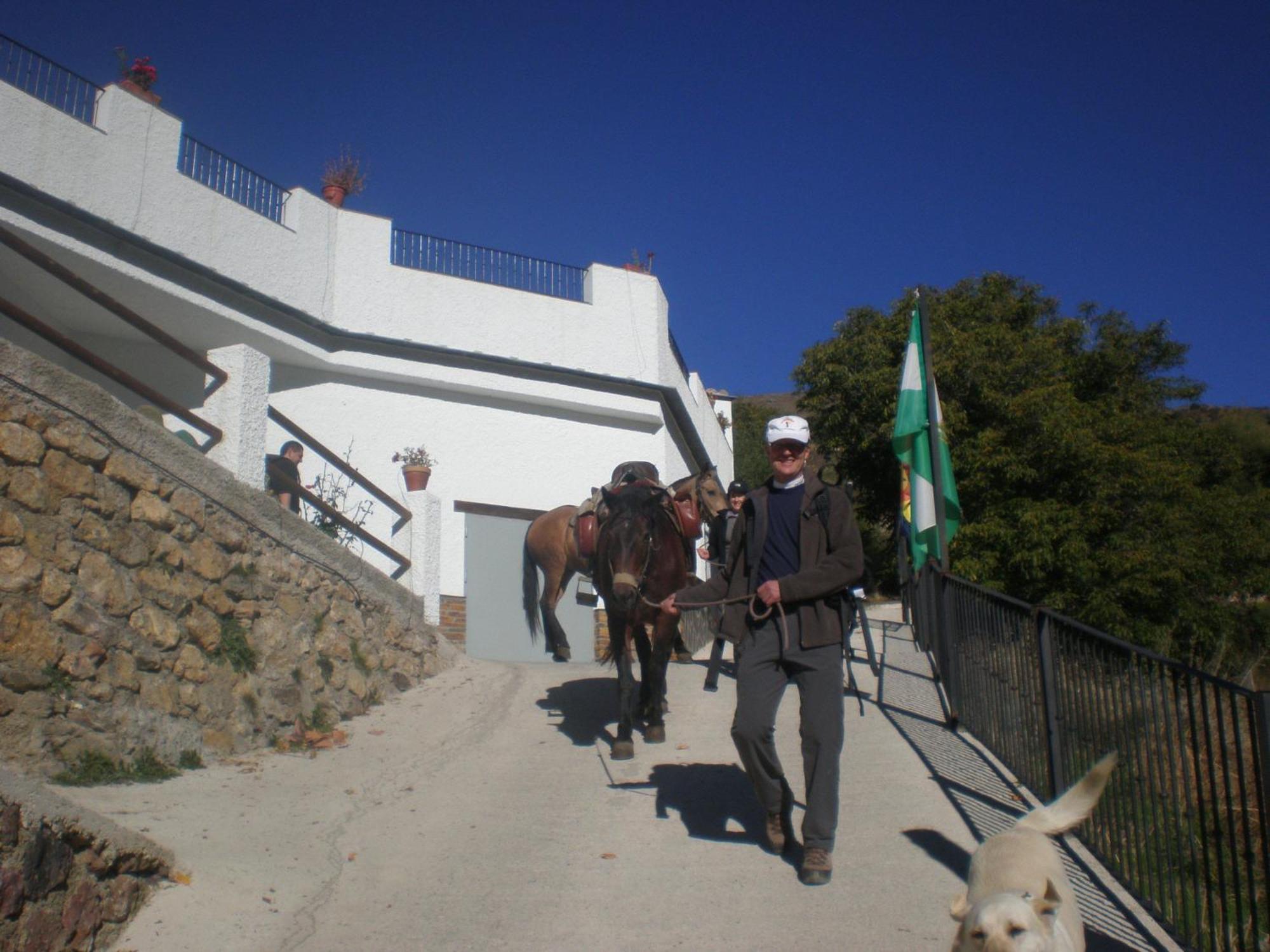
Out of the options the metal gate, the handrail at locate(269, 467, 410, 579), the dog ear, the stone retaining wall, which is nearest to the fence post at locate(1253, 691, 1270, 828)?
the dog ear

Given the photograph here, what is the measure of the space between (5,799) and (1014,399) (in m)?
20.5

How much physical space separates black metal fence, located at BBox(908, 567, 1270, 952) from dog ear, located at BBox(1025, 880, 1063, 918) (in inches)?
33.7

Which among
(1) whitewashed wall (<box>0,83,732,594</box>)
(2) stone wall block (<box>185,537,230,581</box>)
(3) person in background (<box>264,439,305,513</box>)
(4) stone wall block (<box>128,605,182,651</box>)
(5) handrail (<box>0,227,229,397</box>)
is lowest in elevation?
(4) stone wall block (<box>128,605,182,651</box>)

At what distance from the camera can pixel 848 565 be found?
4863 millimetres

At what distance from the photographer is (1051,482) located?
2138cm

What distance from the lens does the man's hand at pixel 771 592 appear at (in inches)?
191

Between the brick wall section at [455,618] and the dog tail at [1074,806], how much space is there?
9.67 metres

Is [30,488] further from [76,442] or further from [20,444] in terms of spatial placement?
[76,442]

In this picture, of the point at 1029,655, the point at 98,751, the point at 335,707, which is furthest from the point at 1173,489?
the point at 98,751

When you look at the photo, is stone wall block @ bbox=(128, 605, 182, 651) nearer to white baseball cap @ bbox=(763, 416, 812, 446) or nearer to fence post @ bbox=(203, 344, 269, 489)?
fence post @ bbox=(203, 344, 269, 489)

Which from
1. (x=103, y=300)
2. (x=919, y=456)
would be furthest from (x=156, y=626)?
(x=919, y=456)

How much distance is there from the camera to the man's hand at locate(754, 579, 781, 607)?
191 inches

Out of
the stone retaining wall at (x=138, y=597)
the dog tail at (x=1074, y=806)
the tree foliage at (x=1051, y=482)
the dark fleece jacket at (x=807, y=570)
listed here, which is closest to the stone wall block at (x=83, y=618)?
the stone retaining wall at (x=138, y=597)

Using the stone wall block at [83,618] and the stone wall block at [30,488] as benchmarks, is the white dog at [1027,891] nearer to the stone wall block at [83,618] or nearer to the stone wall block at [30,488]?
the stone wall block at [83,618]
